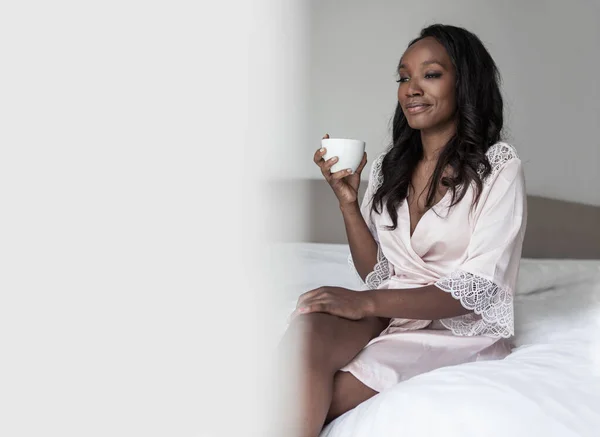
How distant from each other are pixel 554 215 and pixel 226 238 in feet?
7.70

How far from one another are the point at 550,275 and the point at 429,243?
77 cm

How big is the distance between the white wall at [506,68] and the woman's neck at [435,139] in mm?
1087

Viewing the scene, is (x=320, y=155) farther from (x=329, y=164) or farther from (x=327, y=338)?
(x=327, y=338)

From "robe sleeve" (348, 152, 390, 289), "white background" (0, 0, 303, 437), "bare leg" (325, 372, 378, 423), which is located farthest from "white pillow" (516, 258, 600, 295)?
"white background" (0, 0, 303, 437)

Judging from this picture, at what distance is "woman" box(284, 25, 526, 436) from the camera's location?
0.86m

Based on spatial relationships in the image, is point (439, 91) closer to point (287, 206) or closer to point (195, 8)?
point (287, 206)

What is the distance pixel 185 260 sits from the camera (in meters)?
0.27

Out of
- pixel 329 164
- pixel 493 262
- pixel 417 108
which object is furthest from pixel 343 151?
pixel 493 262

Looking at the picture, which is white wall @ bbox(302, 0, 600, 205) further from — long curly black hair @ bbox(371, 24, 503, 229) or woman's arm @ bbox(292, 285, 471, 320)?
woman's arm @ bbox(292, 285, 471, 320)

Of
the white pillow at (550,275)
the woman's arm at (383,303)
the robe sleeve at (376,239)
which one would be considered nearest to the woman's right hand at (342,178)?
the robe sleeve at (376,239)

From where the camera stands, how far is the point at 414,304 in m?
0.94

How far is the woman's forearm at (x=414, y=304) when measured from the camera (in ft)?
2.99

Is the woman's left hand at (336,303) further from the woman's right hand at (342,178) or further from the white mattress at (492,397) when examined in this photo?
the woman's right hand at (342,178)

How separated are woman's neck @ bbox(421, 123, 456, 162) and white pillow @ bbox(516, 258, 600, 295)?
0.55 metres
